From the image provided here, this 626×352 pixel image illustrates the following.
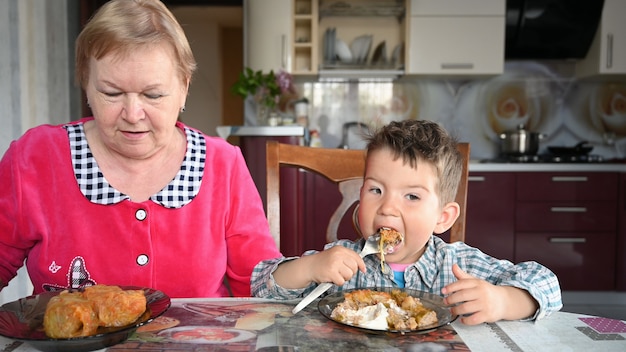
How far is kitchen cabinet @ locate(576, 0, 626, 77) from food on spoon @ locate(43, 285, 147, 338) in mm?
3888

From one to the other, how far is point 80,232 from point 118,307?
1.59 ft

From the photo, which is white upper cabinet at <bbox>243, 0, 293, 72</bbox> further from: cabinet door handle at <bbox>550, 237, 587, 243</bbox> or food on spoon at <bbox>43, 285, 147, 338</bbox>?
food on spoon at <bbox>43, 285, 147, 338</bbox>

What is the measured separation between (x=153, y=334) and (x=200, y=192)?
49cm

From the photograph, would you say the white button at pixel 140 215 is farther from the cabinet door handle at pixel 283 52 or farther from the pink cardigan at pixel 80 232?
the cabinet door handle at pixel 283 52

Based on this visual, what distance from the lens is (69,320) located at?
0.69m

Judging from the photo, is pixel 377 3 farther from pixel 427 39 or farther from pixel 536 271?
pixel 536 271

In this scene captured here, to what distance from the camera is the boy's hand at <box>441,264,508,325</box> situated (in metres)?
0.83

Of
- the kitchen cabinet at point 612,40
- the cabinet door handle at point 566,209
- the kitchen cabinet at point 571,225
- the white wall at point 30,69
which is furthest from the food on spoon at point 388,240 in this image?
the kitchen cabinet at point 612,40

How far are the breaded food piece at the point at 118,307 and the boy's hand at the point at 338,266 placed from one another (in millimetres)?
313

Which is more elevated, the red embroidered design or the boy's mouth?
the boy's mouth

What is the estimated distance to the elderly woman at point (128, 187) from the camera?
1052mm

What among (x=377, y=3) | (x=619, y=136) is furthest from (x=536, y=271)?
(x=619, y=136)

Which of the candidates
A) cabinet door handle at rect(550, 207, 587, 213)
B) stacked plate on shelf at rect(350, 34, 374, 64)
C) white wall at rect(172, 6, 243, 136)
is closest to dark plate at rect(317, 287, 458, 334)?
cabinet door handle at rect(550, 207, 587, 213)

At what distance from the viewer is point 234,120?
340 inches
